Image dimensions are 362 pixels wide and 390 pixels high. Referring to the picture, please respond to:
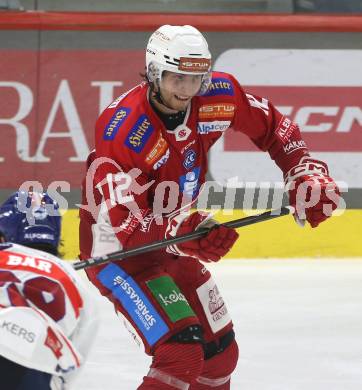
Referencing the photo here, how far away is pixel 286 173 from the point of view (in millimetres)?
4266

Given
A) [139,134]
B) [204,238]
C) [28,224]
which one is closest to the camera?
[28,224]

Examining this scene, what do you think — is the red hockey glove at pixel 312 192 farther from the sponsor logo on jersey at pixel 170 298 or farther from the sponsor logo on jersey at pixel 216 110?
the sponsor logo on jersey at pixel 170 298

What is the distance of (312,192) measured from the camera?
4.05 metres

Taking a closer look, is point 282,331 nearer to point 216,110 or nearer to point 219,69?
point 216,110

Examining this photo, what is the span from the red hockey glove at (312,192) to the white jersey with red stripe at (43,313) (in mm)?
1350

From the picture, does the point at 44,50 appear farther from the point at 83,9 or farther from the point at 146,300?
the point at 146,300

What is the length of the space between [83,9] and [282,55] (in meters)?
1.03

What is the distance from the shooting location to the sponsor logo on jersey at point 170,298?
3770mm

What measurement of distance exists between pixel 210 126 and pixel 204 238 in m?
0.46

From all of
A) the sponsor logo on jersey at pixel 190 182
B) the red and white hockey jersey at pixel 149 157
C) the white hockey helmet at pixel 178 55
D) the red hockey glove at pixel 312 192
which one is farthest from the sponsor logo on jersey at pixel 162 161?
the red hockey glove at pixel 312 192

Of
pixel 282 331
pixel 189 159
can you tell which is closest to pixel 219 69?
pixel 282 331

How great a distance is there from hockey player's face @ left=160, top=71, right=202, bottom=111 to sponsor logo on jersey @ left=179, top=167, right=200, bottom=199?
24cm

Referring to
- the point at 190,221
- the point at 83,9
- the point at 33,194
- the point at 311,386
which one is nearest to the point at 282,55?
the point at 83,9

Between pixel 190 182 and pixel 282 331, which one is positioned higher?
pixel 190 182
